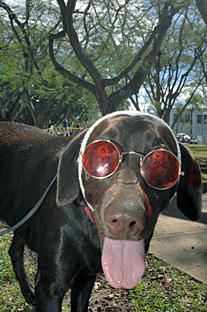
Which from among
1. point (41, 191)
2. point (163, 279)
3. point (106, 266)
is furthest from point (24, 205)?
point (163, 279)

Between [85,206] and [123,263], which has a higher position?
[85,206]

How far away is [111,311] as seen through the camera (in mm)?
3029

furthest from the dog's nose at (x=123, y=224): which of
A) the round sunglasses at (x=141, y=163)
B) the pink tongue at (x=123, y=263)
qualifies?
the round sunglasses at (x=141, y=163)

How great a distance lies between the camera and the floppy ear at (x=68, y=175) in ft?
6.98

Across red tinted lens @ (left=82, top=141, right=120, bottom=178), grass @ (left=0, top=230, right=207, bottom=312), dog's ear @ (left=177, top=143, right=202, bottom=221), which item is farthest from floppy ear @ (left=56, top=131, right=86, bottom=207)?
grass @ (left=0, top=230, right=207, bottom=312)

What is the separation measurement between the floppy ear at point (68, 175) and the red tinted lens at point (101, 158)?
0.28 meters

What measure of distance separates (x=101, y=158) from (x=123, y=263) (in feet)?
2.00

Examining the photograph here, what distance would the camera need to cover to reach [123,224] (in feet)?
5.09

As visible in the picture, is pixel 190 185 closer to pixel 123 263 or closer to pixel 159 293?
pixel 123 263

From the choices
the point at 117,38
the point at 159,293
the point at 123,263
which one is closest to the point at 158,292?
the point at 159,293

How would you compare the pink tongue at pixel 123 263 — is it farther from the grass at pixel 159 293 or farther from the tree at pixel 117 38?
the tree at pixel 117 38

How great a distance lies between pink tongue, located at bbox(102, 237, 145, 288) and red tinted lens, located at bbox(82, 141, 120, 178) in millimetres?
406

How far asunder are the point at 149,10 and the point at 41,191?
994 centimetres

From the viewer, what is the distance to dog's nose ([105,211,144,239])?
5.03 feet
